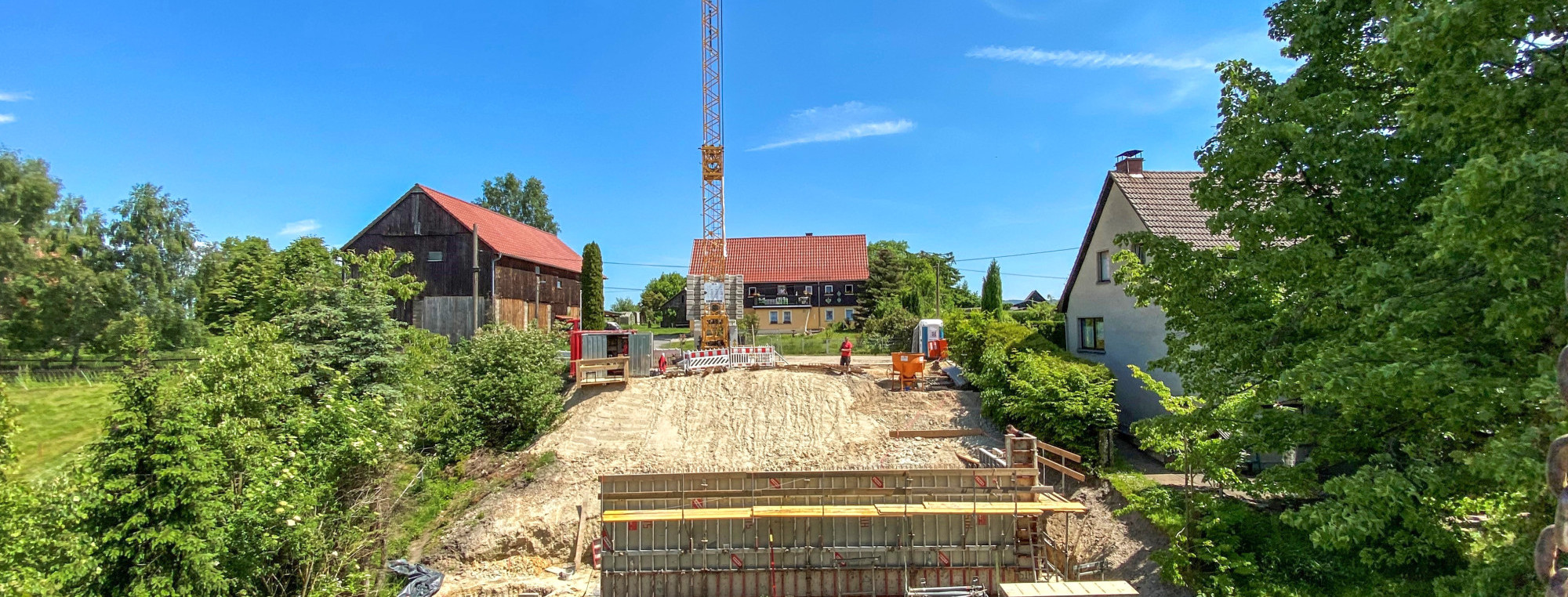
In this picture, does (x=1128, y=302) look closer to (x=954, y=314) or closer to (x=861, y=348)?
(x=954, y=314)

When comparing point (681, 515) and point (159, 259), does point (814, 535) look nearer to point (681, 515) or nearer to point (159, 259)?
point (681, 515)

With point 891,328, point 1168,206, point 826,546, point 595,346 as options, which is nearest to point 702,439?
point 595,346

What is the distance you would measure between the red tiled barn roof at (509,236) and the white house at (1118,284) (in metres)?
26.3

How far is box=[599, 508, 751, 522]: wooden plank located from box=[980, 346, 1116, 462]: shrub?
27.2 ft

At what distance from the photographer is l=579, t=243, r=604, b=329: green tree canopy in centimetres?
3925

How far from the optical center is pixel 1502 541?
6832 mm

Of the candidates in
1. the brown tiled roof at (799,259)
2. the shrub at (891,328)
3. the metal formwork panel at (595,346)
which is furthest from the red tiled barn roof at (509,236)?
the shrub at (891,328)

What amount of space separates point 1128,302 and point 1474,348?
13.3 m

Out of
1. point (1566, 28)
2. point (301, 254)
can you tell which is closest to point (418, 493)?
point (301, 254)

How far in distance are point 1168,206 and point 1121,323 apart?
11.4ft

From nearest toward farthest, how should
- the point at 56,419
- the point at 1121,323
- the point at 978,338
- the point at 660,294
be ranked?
the point at 1121,323
the point at 56,419
the point at 978,338
the point at 660,294

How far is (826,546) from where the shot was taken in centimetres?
1229

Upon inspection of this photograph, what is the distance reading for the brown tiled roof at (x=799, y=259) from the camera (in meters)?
50.6

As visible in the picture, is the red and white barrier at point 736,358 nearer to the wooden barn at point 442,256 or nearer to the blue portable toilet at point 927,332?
the blue portable toilet at point 927,332
